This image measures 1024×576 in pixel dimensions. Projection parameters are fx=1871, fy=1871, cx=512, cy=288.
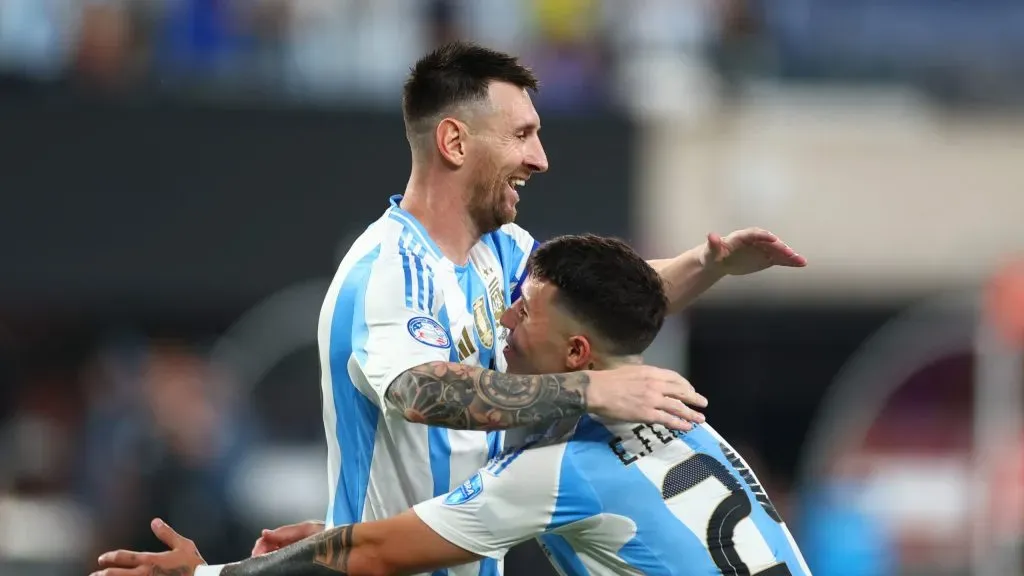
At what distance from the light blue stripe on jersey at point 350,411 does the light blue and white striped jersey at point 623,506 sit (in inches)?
24.8

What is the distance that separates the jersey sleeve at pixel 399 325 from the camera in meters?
5.31

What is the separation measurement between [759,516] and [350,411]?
132 cm

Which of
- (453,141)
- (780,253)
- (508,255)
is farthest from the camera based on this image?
(508,255)

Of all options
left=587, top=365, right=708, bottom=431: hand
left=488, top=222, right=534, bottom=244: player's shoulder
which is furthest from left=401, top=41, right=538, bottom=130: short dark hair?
left=587, top=365, right=708, bottom=431: hand

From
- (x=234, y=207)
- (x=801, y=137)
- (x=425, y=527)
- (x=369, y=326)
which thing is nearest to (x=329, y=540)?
(x=425, y=527)

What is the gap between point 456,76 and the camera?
588 centimetres

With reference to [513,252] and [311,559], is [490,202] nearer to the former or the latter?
[513,252]

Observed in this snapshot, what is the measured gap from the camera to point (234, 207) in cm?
1530

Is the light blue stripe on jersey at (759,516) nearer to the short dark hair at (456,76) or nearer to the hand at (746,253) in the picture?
the hand at (746,253)

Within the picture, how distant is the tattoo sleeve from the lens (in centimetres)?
509

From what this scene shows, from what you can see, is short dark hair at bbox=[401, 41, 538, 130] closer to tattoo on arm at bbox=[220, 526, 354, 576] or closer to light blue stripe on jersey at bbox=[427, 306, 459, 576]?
light blue stripe on jersey at bbox=[427, 306, 459, 576]

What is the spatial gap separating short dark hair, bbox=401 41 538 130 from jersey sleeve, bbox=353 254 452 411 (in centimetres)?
56

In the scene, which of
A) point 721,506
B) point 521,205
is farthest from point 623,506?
point 521,205

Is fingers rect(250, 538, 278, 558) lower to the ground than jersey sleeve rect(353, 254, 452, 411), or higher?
lower
